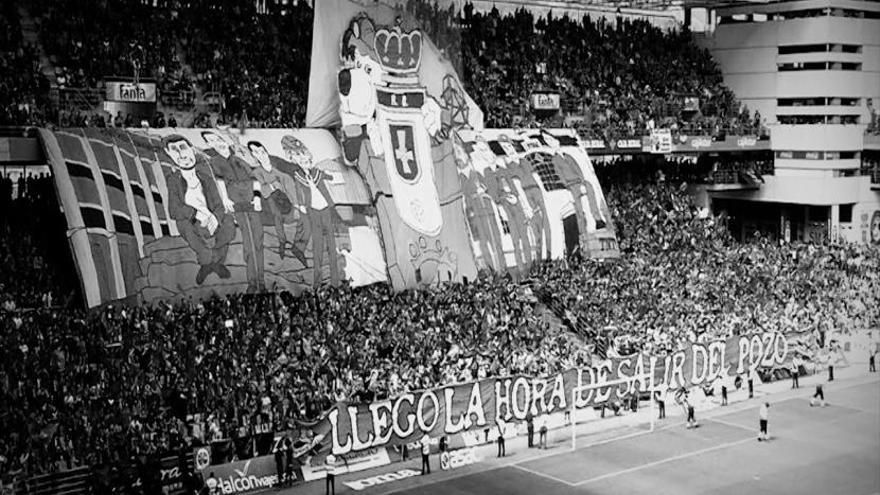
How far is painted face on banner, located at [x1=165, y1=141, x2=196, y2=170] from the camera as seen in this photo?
3734 cm

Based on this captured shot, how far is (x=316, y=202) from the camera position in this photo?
40.1 meters

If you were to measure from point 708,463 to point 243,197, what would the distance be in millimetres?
16481

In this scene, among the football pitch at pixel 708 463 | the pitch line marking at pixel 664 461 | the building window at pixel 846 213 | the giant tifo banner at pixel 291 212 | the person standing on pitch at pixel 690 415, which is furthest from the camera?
the building window at pixel 846 213

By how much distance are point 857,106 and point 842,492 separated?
3374 cm

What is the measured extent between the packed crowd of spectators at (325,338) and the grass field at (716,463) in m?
3.14

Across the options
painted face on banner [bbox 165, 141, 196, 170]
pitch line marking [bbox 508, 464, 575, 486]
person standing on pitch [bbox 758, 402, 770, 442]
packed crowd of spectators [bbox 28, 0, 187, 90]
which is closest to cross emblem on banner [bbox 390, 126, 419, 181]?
packed crowd of spectators [bbox 28, 0, 187, 90]

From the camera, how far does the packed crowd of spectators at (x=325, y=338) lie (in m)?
28.8

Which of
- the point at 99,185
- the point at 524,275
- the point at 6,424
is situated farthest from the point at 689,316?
the point at 6,424

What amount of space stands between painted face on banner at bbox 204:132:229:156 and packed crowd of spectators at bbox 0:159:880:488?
510 centimetres

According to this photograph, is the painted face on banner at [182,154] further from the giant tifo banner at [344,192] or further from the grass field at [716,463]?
the grass field at [716,463]

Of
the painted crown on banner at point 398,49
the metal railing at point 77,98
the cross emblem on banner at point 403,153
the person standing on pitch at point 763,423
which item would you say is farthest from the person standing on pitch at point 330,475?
the painted crown on banner at point 398,49

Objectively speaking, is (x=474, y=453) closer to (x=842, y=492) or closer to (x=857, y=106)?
Answer: (x=842, y=492)

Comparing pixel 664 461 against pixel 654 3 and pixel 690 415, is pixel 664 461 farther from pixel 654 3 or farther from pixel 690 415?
pixel 654 3

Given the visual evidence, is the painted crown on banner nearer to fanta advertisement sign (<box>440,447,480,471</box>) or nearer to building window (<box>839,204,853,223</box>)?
fanta advertisement sign (<box>440,447,480,471</box>)
